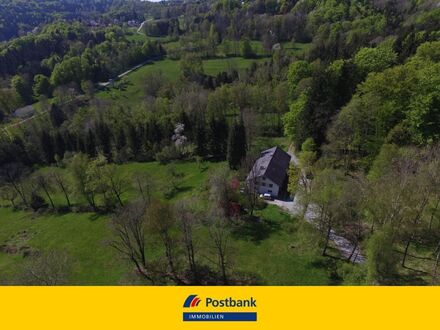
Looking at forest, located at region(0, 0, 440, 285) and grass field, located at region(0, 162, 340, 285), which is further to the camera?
grass field, located at region(0, 162, 340, 285)

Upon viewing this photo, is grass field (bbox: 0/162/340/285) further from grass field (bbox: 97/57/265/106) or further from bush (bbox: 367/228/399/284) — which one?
grass field (bbox: 97/57/265/106)

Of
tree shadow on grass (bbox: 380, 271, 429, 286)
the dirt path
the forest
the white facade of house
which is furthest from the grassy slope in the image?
tree shadow on grass (bbox: 380, 271, 429, 286)

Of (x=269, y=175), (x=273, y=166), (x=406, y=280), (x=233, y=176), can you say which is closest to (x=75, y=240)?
(x=233, y=176)

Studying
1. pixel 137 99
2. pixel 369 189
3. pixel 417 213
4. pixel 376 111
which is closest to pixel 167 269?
pixel 369 189

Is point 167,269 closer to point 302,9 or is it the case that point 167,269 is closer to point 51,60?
point 51,60

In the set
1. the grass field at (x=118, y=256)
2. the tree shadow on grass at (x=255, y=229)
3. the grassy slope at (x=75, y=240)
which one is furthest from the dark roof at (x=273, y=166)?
the grassy slope at (x=75, y=240)

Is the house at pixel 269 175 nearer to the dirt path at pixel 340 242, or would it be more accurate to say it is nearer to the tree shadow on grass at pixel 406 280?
the dirt path at pixel 340 242
